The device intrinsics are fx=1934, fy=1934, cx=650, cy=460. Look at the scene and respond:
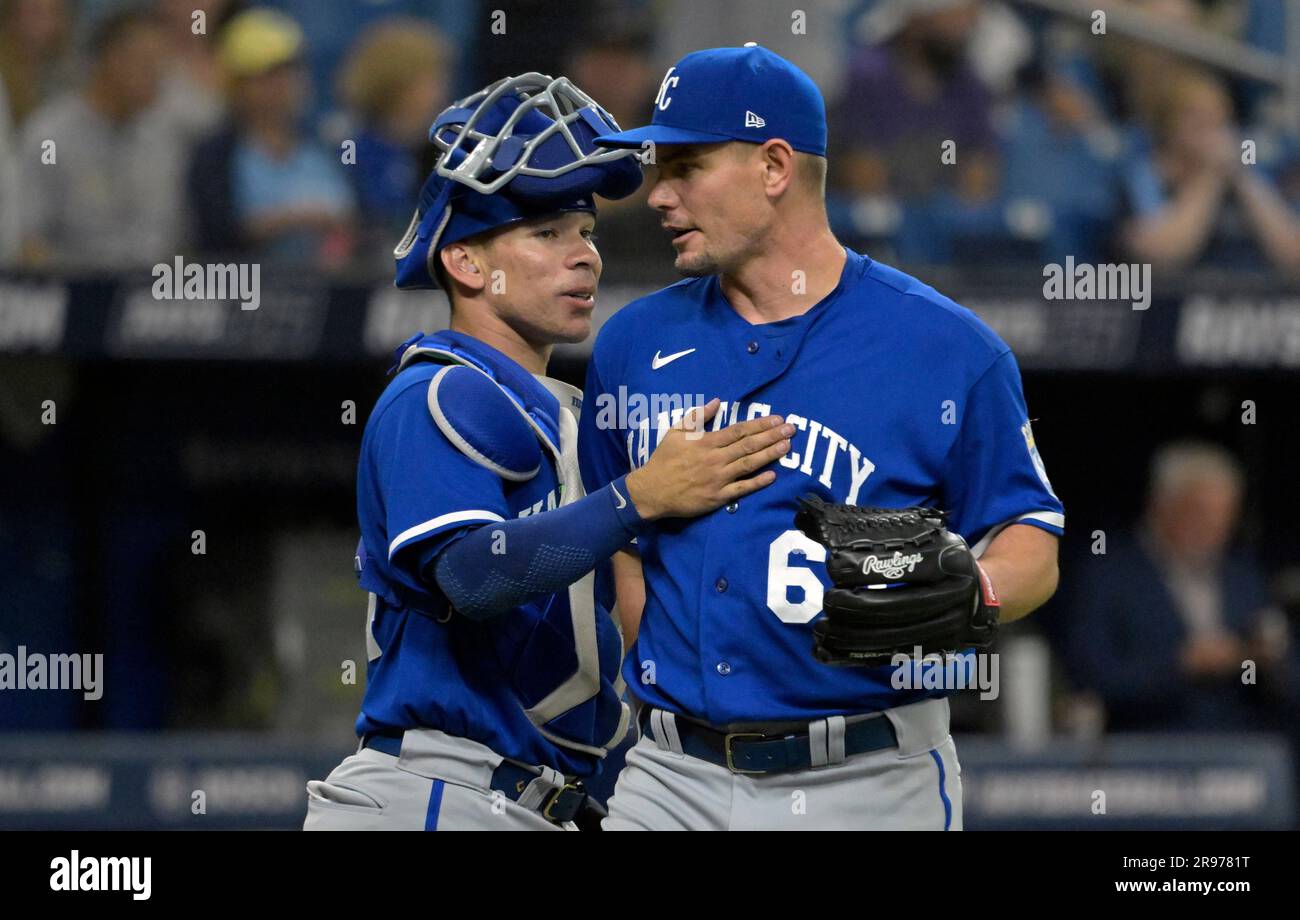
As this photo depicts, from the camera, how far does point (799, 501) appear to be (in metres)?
2.98

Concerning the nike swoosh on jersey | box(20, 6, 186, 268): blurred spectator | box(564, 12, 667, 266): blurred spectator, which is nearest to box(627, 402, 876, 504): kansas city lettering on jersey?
the nike swoosh on jersey

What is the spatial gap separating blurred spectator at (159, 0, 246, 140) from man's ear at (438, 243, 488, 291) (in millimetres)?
4820

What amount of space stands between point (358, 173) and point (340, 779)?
15.8 feet

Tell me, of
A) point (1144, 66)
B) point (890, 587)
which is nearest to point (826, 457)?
point (890, 587)

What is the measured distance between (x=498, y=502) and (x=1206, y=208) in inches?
206

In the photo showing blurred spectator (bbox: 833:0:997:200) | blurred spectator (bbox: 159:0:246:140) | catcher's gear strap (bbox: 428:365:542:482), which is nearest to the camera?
catcher's gear strap (bbox: 428:365:542:482)

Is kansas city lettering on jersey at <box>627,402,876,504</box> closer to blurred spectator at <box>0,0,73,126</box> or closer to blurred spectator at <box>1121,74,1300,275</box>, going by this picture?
blurred spectator at <box>1121,74,1300,275</box>

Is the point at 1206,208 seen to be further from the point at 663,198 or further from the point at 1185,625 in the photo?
the point at 663,198

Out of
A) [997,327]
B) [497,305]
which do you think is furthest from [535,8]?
[497,305]

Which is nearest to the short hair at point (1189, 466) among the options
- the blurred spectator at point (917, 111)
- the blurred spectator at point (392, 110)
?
the blurred spectator at point (917, 111)

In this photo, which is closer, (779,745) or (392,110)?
(779,745)

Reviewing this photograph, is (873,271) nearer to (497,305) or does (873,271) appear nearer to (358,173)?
(497,305)

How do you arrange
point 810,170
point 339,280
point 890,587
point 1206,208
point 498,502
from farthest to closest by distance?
point 1206,208 < point 339,280 < point 810,170 < point 498,502 < point 890,587

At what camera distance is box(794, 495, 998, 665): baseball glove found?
9.20 feet
